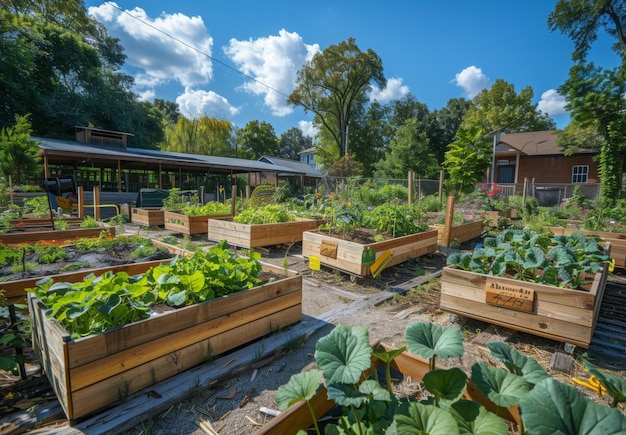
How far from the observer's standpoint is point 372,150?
33344 millimetres

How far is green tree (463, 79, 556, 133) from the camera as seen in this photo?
27.5 metres

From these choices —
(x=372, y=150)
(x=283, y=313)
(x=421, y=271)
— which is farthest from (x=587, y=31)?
(x=283, y=313)

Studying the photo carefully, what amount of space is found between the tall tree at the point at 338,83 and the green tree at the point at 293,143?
2371 centimetres

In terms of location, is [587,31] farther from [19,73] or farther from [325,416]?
[19,73]

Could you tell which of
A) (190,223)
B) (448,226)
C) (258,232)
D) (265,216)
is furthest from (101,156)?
(448,226)

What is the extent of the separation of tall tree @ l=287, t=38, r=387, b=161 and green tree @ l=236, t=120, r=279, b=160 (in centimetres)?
1266

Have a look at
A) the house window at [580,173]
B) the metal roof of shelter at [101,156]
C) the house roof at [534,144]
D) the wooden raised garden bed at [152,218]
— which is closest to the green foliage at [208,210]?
the wooden raised garden bed at [152,218]

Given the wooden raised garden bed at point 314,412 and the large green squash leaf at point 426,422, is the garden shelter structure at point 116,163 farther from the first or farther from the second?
the large green squash leaf at point 426,422

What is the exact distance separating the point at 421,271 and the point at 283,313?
8.59 ft

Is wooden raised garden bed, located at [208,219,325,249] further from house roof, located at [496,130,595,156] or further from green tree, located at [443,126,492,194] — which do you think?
house roof, located at [496,130,595,156]

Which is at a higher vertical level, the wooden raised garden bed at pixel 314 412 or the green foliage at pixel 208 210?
the green foliage at pixel 208 210

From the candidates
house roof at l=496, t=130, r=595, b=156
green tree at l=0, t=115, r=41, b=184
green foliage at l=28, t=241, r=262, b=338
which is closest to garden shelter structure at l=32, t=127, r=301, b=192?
green tree at l=0, t=115, r=41, b=184

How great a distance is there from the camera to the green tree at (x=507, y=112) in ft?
90.2

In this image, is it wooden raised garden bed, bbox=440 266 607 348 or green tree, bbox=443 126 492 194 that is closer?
wooden raised garden bed, bbox=440 266 607 348
